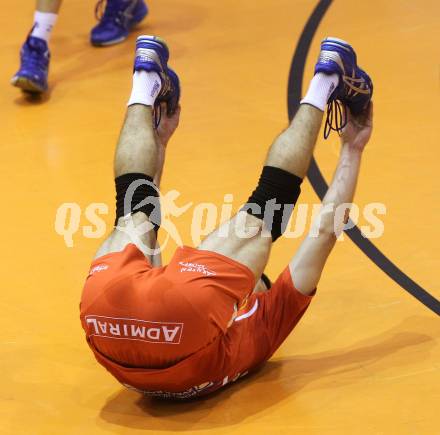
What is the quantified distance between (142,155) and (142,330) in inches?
24.8

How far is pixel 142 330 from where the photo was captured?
2707 mm

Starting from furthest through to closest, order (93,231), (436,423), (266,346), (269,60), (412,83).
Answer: (269,60) → (412,83) → (93,231) → (266,346) → (436,423)

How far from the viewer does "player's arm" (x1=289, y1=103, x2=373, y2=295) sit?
10.0 feet

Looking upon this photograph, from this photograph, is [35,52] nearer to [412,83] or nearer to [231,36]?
[231,36]

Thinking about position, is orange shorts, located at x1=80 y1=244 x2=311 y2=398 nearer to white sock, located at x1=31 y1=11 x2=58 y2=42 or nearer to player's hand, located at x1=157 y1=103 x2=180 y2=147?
player's hand, located at x1=157 y1=103 x2=180 y2=147

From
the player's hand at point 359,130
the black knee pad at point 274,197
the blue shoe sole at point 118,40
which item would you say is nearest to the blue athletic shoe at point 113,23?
the blue shoe sole at point 118,40

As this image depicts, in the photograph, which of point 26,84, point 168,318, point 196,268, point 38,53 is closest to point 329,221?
point 196,268

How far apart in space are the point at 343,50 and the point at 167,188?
1168 millimetres

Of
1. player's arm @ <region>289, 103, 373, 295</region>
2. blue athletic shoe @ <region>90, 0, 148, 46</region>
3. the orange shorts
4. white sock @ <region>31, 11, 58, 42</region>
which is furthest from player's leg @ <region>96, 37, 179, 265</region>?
blue athletic shoe @ <region>90, 0, 148, 46</region>

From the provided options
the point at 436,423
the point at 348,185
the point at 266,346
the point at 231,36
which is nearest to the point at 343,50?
the point at 348,185

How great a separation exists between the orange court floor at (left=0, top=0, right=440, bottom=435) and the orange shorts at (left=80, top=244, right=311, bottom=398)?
→ 0.14 m

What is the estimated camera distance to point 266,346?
300 cm

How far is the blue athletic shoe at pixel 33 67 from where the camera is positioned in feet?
15.7

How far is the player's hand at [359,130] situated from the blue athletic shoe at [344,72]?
2 centimetres
